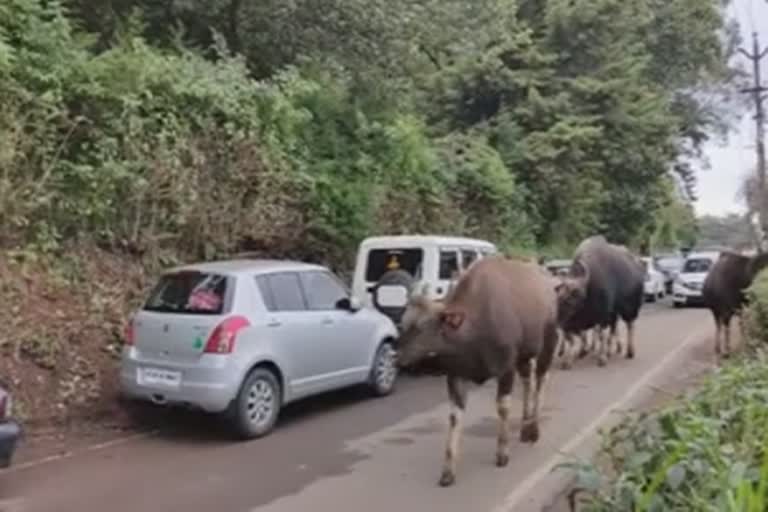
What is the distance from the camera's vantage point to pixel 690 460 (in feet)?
10.8

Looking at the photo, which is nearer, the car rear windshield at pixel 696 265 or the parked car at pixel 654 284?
the car rear windshield at pixel 696 265

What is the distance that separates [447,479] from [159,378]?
315 cm

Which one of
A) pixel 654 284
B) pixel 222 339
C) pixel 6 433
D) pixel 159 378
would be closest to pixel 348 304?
pixel 222 339

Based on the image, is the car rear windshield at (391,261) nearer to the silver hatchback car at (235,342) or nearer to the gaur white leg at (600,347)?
the silver hatchback car at (235,342)

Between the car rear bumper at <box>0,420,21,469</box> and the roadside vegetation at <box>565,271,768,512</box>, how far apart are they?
4.29 metres

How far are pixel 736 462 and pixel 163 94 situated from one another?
984cm

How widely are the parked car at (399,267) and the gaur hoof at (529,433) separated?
144 inches

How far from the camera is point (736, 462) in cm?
319

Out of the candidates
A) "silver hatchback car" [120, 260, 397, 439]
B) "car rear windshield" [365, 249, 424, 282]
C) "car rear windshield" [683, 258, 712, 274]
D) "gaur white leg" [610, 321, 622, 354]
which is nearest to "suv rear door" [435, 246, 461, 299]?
"car rear windshield" [365, 249, 424, 282]

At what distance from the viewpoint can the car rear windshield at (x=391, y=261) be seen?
1267 cm

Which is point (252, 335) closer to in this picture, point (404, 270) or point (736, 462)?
point (404, 270)

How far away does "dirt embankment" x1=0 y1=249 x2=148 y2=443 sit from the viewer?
9070 mm

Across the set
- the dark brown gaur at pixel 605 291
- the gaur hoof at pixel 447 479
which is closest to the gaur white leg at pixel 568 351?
the dark brown gaur at pixel 605 291

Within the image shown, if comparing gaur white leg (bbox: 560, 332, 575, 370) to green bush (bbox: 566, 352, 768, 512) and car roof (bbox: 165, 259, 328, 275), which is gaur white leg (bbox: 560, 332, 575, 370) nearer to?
car roof (bbox: 165, 259, 328, 275)
